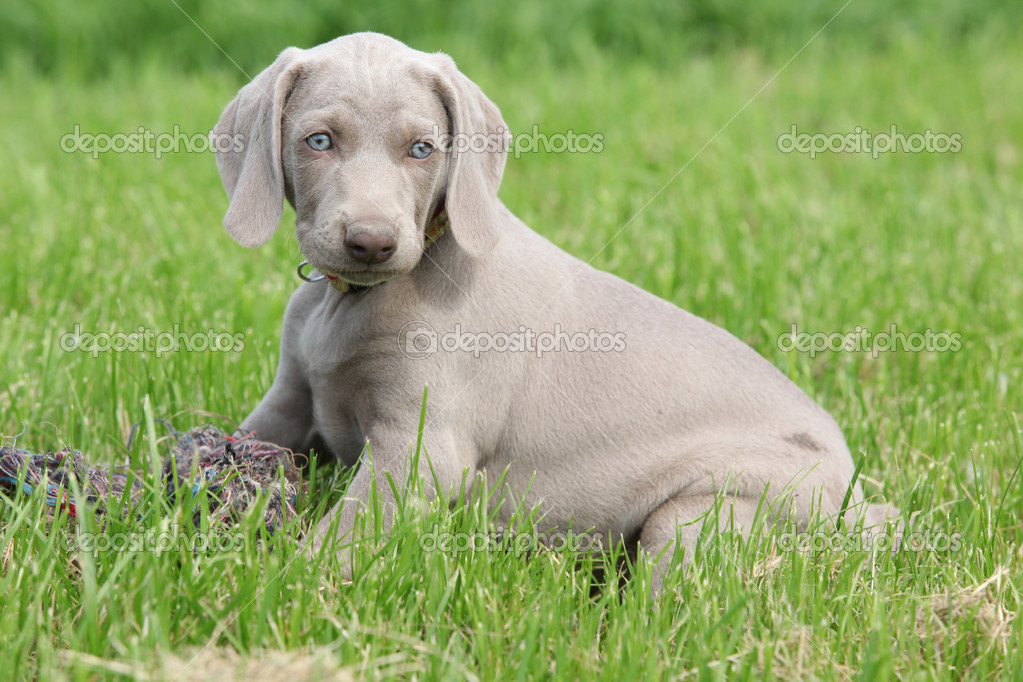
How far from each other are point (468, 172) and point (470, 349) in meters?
0.53

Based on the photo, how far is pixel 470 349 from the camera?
325 cm

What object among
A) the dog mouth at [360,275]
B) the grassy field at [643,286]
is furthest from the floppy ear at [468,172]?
the grassy field at [643,286]

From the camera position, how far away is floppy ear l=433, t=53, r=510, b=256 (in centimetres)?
309

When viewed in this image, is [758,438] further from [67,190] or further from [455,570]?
[67,190]

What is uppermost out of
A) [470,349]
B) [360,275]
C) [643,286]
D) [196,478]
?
[360,275]

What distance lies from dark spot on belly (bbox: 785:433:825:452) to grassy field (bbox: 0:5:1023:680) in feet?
1.28

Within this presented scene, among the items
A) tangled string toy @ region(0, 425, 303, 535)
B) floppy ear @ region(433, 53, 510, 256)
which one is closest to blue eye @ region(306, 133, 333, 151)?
floppy ear @ region(433, 53, 510, 256)

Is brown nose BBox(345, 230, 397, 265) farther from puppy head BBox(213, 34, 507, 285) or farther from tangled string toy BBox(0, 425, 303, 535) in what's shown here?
tangled string toy BBox(0, 425, 303, 535)

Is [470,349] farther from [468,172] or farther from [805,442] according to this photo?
[805,442]

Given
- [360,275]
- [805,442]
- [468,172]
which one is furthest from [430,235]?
[805,442]

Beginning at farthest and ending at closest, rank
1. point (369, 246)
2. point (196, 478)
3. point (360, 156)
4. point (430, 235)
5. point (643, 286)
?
point (643, 286) → point (430, 235) → point (196, 478) → point (360, 156) → point (369, 246)

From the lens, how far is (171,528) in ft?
9.05

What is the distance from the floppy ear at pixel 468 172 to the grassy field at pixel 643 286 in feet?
2.17

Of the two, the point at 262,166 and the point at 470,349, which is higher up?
the point at 262,166
